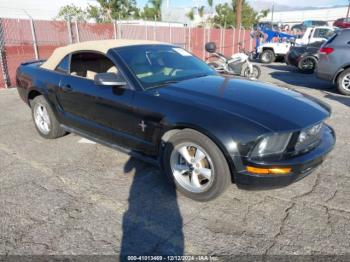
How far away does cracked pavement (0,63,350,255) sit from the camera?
8.60ft

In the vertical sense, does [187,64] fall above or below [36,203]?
above

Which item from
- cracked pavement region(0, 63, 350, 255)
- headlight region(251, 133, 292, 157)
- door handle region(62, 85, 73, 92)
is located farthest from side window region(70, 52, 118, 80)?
headlight region(251, 133, 292, 157)

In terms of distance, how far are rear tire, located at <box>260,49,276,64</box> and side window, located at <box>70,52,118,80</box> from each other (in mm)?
15205

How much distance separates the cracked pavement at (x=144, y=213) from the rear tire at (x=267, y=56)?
48.1ft

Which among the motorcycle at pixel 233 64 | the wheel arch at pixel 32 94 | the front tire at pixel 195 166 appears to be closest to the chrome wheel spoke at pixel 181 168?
the front tire at pixel 195 166

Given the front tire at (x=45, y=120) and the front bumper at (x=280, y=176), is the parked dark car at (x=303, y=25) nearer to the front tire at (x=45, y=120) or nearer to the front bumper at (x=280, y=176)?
the front tire at (x=45, y=120)

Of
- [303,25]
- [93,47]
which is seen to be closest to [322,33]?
[93,47]

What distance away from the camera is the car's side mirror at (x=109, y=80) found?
11.5 ft

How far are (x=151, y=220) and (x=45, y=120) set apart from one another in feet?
9.56

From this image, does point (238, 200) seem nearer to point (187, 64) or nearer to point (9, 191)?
point (187, 64)

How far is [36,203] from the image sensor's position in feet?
10.7

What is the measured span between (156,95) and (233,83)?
41.6 inches

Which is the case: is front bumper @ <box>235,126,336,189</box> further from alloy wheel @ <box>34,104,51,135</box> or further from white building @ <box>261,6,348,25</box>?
white building @ <box>261,6,348,25</box>

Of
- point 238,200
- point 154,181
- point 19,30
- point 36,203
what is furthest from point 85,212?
point 19,30
